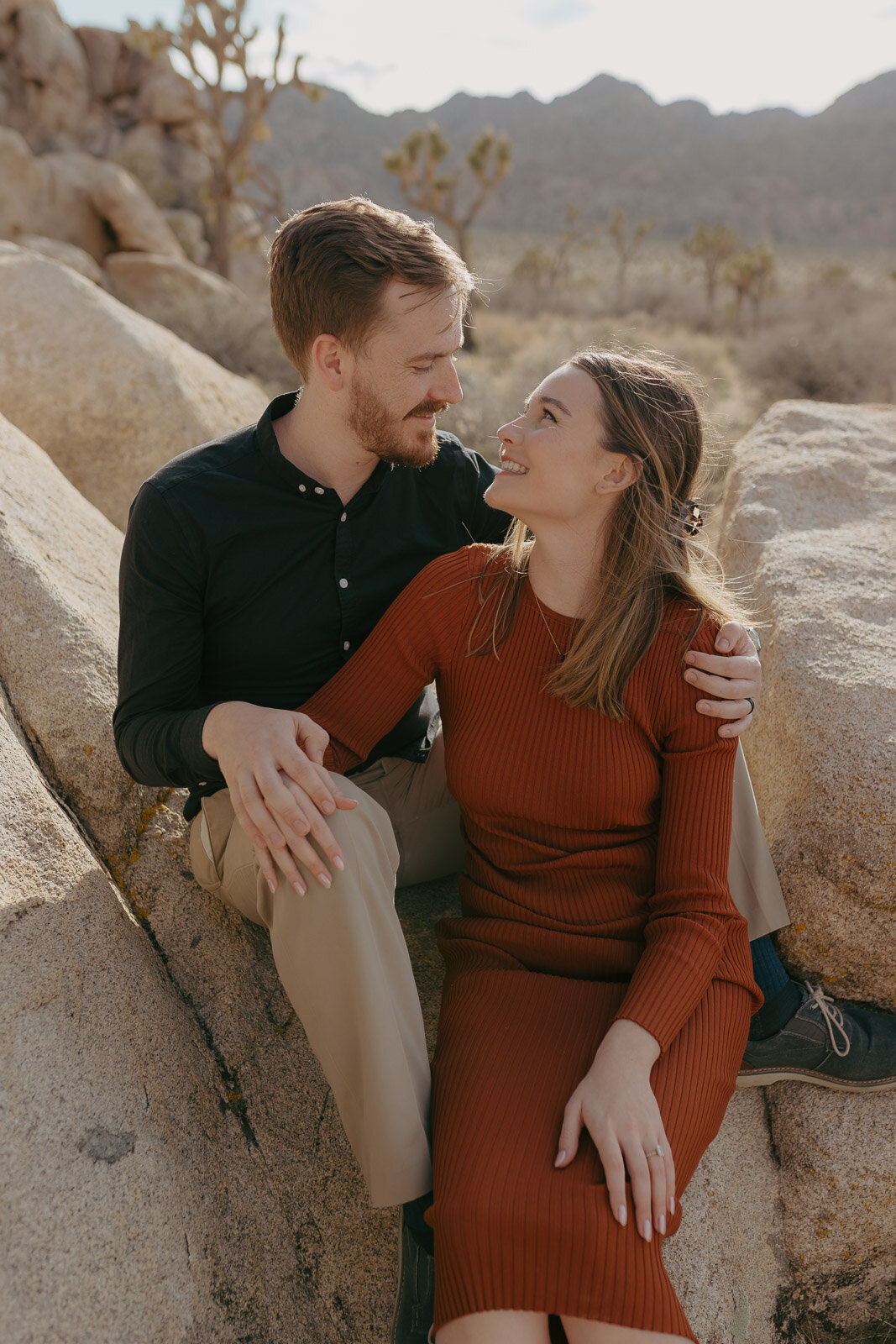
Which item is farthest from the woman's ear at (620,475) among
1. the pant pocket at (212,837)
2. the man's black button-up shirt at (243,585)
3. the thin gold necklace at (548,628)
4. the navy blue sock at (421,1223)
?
the navy blue sock at (421,1223)

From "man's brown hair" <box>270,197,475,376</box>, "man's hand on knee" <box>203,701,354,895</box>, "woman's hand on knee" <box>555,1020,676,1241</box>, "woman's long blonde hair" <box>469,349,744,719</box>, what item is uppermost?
"man's brown hair" <box>270,197,475,376</box>

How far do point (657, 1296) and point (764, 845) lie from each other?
41.7 inches

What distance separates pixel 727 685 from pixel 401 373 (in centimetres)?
106

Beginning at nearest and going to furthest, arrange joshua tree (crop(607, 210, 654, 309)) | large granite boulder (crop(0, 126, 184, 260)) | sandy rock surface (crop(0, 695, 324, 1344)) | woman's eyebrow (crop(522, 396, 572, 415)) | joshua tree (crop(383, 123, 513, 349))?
sandy rock surface (crop(0, 695, 324, 1344)) < woman's eyebrow (crop(522, 396, 572, 415)) < large granite boulder (crop(0, 126, 184, 260)) < joshua tree (crop(383, 123, 513, 349)) < joshua tree (crop(607, 210, 654, 309))

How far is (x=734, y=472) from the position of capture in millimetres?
3559

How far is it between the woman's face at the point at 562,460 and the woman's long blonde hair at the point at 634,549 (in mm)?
26

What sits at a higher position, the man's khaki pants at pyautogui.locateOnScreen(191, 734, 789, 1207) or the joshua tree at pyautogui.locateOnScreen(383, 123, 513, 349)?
the joshua tree at pyautogui.locateOnScreen(383, 123, 513, 349)

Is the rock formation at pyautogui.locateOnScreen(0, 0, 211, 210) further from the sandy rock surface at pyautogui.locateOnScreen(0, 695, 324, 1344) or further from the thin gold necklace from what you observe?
the sandy rock surface at pyautogui.locateOnScreen(0, 695, 324, 1344)

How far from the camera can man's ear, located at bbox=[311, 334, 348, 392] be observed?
2305mm

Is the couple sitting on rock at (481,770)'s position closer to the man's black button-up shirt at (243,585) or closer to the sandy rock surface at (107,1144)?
the man's black button-up shirt at (243,585)

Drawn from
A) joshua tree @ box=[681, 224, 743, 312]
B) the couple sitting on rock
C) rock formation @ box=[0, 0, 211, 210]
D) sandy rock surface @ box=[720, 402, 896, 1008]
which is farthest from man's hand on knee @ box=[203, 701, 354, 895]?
joshua tree @ box=[681, 224, 743, 312]

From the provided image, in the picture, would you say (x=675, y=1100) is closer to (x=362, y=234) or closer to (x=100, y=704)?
(x=100, y=704)

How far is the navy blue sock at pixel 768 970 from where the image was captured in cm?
231

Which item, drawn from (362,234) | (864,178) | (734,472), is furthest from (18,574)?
(864,178)
